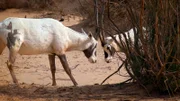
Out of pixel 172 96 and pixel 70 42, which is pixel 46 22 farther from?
pixel 172 96

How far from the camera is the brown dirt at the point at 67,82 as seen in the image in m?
6.36

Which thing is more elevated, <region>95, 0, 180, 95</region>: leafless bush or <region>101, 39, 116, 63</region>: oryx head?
<region>95, 0, 180, 95</region>: leafless bush

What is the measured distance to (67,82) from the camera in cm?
1111

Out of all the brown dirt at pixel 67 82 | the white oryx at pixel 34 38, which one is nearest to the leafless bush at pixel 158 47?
the brown dirt at pixel 67 82

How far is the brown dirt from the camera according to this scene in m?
6.36

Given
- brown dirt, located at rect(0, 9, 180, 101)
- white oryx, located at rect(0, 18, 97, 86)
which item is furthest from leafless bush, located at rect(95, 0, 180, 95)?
white oryx, located at rect(0, 18, 97, 86)

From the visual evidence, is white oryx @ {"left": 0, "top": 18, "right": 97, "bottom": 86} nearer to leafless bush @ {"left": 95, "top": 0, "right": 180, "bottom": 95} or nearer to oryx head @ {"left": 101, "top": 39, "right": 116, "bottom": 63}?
oryx head @ {"left": 101, "top": 39, "right": 116, "bottom": 63}

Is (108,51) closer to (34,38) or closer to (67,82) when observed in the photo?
(67,82)

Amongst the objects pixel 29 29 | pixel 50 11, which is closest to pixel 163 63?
pixel 29 29

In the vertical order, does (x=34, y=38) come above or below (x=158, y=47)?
below

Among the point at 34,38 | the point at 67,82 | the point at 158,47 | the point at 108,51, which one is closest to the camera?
the point at 158,47

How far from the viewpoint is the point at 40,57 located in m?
14.6

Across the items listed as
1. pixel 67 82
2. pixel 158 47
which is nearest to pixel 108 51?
pixel 67 82

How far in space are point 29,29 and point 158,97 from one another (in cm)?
433
